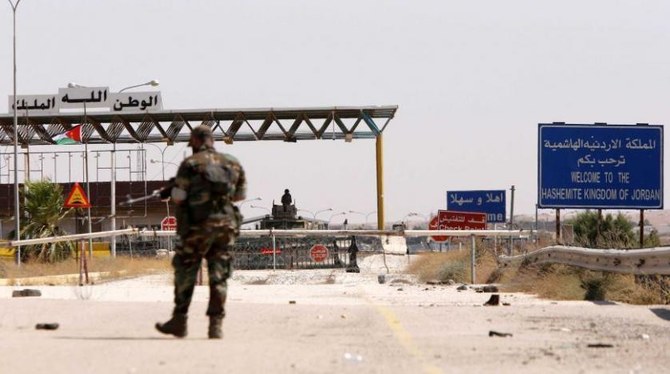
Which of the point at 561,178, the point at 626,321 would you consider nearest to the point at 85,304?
the point at 626,321

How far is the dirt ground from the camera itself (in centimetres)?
909

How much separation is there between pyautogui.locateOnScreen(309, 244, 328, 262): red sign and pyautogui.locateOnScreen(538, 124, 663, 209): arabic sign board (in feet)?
31.3

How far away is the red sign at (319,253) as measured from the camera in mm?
36688

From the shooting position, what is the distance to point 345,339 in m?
11.0

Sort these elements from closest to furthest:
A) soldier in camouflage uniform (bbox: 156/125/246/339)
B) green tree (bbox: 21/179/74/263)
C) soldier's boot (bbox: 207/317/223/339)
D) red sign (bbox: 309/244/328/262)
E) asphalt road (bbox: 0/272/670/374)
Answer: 1. asphalt road (bbox: 0/272/670/374)
2. soldier's boot (bbox: 207/317/223/339)
3. soldier in camouflage uniform (bbox: 156/125/246/339)
4. red sign (bbox: 309/244/328/262)
5. green tree (bbox: 21/179/74/263)

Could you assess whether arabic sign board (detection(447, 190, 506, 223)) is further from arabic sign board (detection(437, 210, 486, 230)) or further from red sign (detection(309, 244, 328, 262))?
red sign (detection(309, 244, 328, 262))

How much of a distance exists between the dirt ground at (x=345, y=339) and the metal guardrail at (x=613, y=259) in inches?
33.0

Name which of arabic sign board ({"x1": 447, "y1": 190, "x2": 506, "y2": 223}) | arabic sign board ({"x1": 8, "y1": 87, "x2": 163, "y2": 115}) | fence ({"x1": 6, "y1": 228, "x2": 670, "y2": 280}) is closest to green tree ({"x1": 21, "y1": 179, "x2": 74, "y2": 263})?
fence ({"x1": 6, "y1": 228, "x2": 670, "y2": 280})

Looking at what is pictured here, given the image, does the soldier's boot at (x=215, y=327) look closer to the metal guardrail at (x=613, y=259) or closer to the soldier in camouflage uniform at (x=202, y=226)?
the soldier in camouflage uniform at (x=202, y=226)

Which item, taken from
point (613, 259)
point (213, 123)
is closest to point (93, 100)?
point (213, 123)

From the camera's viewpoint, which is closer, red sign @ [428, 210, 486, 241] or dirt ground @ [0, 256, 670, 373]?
dirt ground @ [0, 256, 670, 373]

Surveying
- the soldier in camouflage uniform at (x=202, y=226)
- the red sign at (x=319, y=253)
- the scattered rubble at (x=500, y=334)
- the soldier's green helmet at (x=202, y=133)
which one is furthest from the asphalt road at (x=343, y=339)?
the red sign at (x=319, y=253)

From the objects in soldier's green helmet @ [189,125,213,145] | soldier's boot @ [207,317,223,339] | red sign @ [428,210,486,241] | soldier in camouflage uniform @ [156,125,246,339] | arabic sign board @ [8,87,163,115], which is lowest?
red sign @ [428,210,486,241]

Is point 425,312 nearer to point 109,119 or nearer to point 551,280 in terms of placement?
point 551,280
